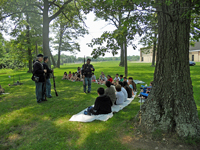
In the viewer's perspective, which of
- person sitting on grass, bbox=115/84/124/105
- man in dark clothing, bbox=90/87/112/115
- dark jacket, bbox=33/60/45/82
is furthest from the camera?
dark jacket, bbox=33/60/45/82

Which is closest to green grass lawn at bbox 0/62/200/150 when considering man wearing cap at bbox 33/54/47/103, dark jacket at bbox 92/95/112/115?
dark jacket at bbox 92/95/112/115

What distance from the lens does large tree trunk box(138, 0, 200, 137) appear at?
131 inches

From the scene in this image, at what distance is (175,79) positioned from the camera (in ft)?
11.3

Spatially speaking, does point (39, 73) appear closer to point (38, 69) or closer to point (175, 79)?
point (38, 69)

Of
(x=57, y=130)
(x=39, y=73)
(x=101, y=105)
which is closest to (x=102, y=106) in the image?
(x=101, y=105)

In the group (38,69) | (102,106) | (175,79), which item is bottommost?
(102,106)

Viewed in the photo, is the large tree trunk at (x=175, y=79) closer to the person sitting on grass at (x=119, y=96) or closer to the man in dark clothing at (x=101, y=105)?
the man in dark clothing at (x=101, y=105)

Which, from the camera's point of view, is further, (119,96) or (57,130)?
(119,96)

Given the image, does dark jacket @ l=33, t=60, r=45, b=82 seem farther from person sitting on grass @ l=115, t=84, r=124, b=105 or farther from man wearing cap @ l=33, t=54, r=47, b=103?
person sitting on grass @ l=115, t=84, r=124, b=105

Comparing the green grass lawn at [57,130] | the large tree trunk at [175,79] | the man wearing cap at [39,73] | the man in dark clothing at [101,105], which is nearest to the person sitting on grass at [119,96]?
the green grass lawn at [57,130]

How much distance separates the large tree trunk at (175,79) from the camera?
332cm

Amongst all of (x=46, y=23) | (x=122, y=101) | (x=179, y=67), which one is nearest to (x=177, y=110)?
(x=179, y=67)

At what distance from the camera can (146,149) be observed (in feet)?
10.2

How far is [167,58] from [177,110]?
1289 mm
